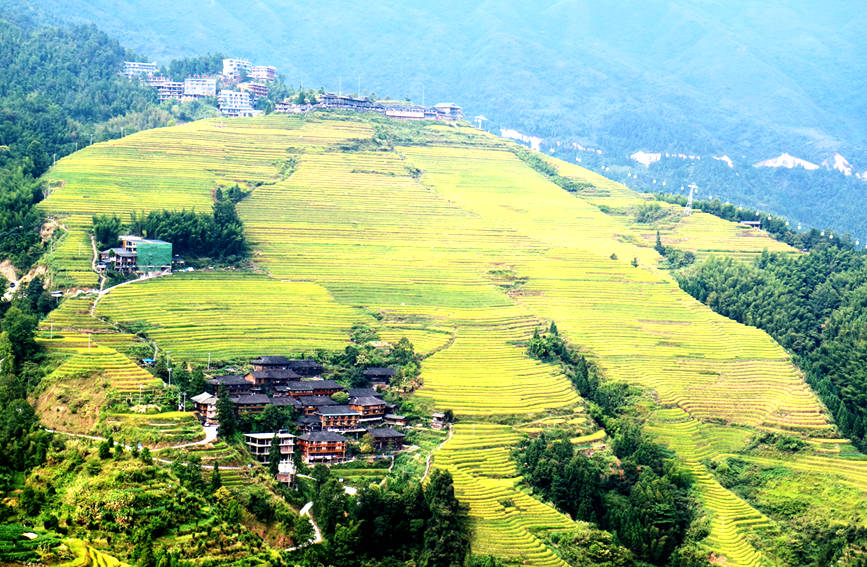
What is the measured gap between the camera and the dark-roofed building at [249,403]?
3569 centimetres

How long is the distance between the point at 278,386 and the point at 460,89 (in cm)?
9575

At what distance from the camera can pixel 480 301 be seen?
49125 mm

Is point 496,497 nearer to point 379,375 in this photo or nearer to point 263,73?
point 379,375

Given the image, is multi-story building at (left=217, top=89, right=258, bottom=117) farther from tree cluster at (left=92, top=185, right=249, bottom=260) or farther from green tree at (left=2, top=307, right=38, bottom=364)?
green tree at (left=2, top=307, right=38, bottom=364)

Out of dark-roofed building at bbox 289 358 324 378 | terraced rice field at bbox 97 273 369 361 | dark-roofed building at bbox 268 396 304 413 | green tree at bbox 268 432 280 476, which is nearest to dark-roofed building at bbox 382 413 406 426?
dark-roofed building at bbox 268 396 304 413

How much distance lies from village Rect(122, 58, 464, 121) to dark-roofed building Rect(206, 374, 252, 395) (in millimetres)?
37220

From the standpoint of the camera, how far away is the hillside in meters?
38.9

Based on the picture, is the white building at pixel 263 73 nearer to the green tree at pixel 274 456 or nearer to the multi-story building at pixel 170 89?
the multi-story building at pixel 170 89

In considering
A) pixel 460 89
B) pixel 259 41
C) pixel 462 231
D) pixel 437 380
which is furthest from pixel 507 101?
pixel 437 380

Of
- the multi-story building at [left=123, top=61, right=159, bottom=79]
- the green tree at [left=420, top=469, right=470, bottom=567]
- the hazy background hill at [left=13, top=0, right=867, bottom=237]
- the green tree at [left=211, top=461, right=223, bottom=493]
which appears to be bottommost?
the green tree at [left=420, top=469, right=470, bottom=567]

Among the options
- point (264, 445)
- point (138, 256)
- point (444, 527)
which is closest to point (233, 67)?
point (138, 256)

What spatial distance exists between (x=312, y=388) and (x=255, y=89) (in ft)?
149

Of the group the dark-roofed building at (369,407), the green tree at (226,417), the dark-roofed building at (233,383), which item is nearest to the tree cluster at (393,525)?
the green tree at (226,417)

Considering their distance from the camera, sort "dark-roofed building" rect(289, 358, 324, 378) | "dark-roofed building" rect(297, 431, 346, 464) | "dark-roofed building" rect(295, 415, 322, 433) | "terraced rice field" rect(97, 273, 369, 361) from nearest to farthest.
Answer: "dark-roofed building" rect(297, 431, 346, 464), "dark-roofed building" rect(295, 415, 322, 433), "dark-roofed building" rect(289, 358, 324, 378), "terraced rice field" rect(97, 273, 369, 361)
